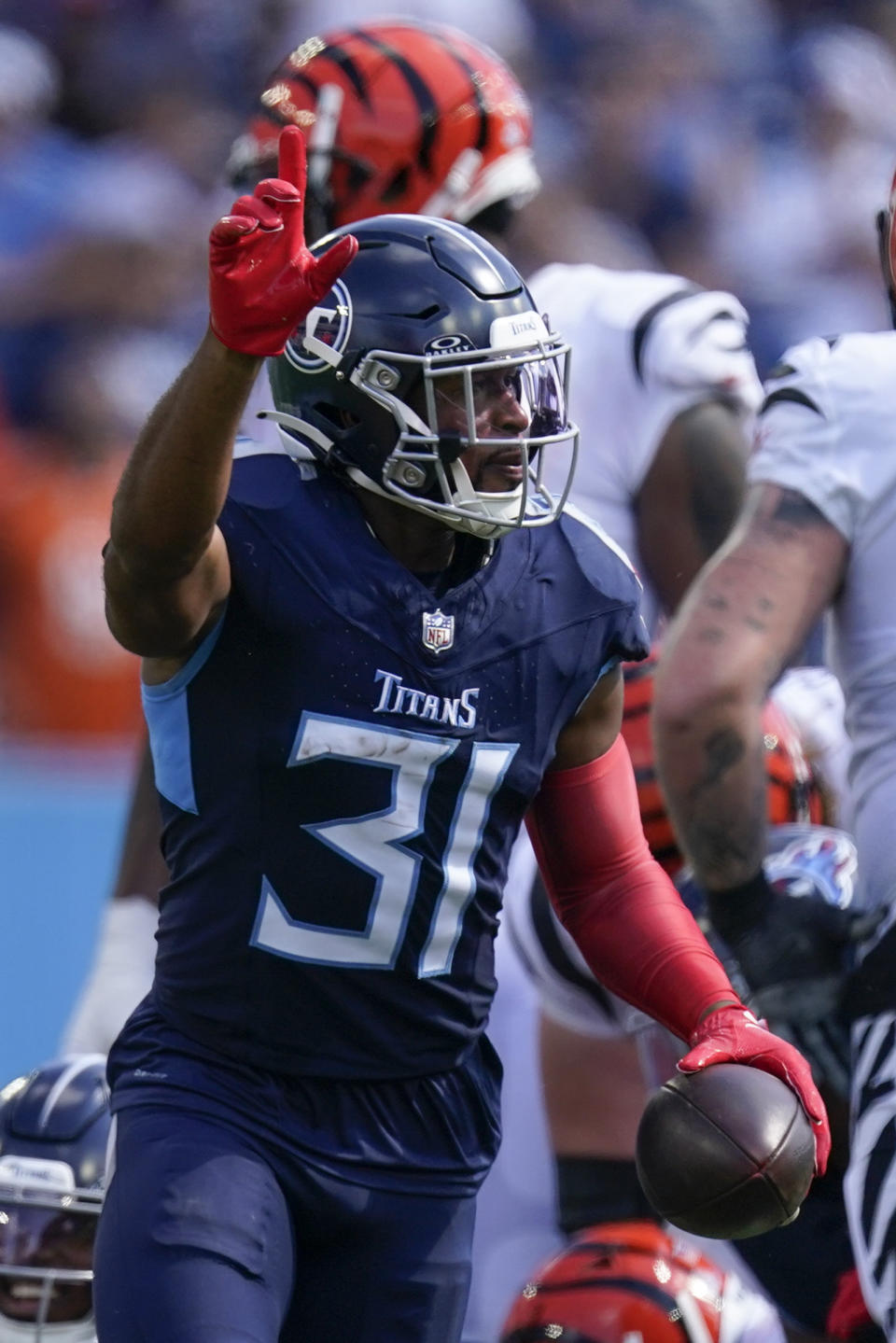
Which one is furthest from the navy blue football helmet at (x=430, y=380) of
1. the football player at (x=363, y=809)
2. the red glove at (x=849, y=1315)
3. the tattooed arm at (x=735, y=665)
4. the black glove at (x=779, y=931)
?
the red glove at (x=849, y=1315)

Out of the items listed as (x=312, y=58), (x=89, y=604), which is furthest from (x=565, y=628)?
(x=89, y=604)

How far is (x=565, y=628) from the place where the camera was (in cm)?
266

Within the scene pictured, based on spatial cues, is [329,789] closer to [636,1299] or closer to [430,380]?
[430,380]

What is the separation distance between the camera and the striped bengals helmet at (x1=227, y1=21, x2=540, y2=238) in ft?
13.9

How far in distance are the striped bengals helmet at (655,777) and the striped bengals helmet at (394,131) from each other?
3.25 ft

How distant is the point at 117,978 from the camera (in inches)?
156

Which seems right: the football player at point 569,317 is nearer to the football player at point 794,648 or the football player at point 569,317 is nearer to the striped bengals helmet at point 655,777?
the striped bengals helmet at point 655,777

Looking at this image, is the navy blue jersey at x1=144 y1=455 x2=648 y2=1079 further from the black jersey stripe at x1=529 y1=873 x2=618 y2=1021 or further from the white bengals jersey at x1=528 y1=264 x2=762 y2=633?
the white bengals jersey at x1=528 y1=264 x2=762 y2=633

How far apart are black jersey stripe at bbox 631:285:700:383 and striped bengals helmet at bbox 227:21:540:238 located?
40 centimetres

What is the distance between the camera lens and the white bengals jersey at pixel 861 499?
3096mm

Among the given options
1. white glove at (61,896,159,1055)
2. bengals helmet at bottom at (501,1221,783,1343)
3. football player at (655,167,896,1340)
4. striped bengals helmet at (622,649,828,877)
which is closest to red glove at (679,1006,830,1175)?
football player at (655,167,896,1340)

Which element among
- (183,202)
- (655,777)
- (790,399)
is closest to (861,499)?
(790,399)

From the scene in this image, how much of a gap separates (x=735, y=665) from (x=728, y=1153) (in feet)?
3.04

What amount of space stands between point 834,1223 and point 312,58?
2447 mm
